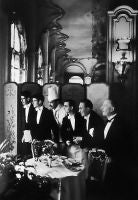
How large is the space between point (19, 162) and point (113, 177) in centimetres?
71

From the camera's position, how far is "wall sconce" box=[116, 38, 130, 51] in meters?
2.22

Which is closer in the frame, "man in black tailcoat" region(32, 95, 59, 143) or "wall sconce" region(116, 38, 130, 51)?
"wall sconce" region(116, 38, 130, 51)

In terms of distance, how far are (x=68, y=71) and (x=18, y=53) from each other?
1.37ft

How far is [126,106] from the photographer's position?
2.27 m

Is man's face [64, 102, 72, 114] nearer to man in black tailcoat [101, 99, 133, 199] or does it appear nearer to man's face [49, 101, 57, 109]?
man's face [49, 101, 57, 109]

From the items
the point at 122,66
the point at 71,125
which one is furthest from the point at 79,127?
the point at 122,66

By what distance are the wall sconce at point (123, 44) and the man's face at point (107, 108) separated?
38cm

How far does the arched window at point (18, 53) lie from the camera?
2.36m

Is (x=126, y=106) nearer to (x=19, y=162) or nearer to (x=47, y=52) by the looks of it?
(x=47, y=52)

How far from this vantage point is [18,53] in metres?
2.39

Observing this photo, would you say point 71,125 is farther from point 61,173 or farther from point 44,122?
point 61,173

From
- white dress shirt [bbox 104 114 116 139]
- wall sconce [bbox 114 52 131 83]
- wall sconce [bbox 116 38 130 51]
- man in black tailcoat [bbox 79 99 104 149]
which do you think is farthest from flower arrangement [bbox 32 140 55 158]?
wall sconce [bbox 116 38 130 51]

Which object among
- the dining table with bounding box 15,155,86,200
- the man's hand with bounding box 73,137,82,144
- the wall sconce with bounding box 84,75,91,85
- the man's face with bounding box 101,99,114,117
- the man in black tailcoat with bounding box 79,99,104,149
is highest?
the wall sconce with bounding box 84,75,91,85

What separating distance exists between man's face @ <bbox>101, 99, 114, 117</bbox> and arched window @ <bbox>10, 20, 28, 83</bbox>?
2.03 feet
